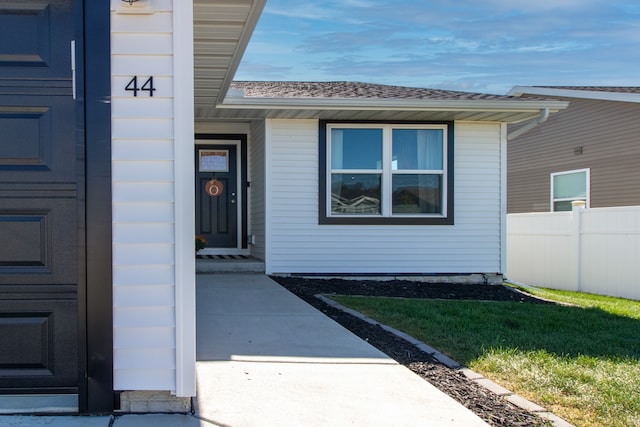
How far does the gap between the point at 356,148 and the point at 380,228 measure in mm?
1447

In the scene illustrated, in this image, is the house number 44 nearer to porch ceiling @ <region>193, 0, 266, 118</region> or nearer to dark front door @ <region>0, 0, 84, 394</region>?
dark front door @ <region>0, 0, 84, 394</region>

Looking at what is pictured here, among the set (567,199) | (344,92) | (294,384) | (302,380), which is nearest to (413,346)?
(302,380)

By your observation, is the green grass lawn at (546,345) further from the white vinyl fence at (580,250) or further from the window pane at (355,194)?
the window pane at (355,194)

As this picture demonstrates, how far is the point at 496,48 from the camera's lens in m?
27.5

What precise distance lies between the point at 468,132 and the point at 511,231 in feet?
15.2

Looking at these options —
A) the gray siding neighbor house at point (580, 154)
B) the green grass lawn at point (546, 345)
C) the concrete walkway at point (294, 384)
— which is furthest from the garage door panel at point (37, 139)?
the gray siding neighbor house at point (580, 154)

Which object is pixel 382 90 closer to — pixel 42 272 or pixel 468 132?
pixel 468 132

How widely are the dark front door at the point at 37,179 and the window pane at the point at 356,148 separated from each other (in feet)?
23.5

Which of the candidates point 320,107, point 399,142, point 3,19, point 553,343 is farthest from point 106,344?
point 399,142

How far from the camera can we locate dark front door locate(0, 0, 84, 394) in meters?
3.40

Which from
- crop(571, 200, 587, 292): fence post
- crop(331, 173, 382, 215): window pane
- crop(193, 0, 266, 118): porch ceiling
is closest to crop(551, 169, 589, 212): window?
crop(571, 200, 587, 292): fence post

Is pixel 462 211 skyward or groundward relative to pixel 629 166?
groundward

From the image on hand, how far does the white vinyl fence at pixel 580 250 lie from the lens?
35.3ft

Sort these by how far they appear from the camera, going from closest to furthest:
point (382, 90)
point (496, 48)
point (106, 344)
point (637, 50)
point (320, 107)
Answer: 1. point (106, 344)
2. point (320, 107)
3. point (382, 90)
4. point (637, 50)
5. point (496, 48)
